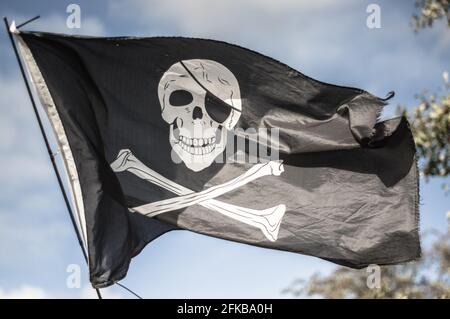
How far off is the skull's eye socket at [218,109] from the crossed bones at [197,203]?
0.76 metres

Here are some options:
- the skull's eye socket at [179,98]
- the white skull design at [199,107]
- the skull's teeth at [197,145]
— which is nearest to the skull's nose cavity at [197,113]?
the white skull design at [199,107]

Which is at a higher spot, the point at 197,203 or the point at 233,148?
the point at 233,148

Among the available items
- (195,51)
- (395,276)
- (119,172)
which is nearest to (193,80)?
(195,51)

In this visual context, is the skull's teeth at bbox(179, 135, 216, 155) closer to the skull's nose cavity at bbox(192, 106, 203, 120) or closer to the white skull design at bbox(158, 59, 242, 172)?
the white skull design at bbox(158, 59, 242, 172)

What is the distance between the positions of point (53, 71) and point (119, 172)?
1.22 meters

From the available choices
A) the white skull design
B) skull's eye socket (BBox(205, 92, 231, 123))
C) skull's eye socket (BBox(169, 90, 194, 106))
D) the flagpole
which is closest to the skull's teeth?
the white skull design

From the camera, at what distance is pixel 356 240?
304 inches

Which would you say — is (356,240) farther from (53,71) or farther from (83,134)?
(53,71)

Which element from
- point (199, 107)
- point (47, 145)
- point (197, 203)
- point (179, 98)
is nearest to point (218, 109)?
point (199, 107)

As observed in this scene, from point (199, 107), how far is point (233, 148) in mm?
600

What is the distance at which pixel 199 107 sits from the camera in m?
8.20

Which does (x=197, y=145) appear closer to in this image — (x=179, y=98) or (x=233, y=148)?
(x=233, y=148)

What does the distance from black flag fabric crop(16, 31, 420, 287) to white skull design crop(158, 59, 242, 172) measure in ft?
0.04

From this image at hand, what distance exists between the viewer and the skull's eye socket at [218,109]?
8180 millimetres
